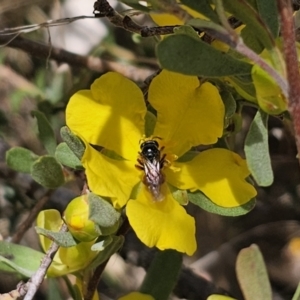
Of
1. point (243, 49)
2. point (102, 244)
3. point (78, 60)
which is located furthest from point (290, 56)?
point (78, 60)

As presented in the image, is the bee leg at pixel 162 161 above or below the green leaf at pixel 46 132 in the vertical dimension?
above

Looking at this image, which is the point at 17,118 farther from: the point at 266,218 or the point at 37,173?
the point at 37,173

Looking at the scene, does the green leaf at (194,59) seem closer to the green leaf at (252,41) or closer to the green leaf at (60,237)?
the green leaf at (252,41)

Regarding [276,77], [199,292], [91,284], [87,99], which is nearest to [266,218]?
[199,292]

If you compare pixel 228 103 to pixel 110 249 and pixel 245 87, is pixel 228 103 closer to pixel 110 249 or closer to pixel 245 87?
pixel 245 87

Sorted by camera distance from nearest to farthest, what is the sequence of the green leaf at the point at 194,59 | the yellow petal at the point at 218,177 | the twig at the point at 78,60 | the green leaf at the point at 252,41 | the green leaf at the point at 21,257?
1. the green leaf at the point at 194,59
2. the green leaf at the point at 252,41
3. the yellow petal at the point at 218,177
4. the green leaf at the point at 21,257
5. the twig at the point at 78,60

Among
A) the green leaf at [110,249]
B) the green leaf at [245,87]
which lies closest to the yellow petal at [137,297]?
the green leaf at [110,249]

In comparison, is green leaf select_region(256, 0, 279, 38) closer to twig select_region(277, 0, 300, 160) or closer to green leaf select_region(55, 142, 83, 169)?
twig select_region(277, 0, 300, 160)
